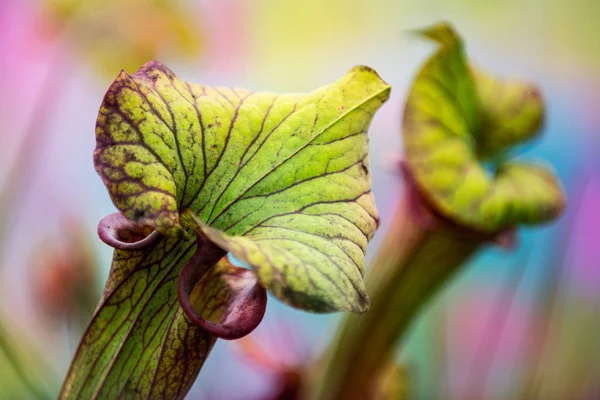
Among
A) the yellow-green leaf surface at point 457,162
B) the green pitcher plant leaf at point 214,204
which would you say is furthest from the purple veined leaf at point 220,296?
the yellow-green leaf surface at point 457,162

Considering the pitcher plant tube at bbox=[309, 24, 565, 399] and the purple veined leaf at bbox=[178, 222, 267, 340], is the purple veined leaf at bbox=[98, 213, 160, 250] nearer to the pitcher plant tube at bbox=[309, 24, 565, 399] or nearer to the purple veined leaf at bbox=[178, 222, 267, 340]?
the purple veined leaf at bbox=[178, 222, 267, 340]

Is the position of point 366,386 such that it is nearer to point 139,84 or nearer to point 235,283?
point 235,283

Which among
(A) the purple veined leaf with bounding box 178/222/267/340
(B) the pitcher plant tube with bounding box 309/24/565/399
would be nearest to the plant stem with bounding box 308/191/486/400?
(B) the pitcher plant tube with bounding box 309/24/565/399

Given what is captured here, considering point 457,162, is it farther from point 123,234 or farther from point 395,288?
point 123,234

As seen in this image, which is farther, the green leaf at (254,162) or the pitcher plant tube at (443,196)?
the pitcher plant tube at (443,196)

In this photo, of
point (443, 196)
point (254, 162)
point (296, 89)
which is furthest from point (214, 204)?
point (296, 89)

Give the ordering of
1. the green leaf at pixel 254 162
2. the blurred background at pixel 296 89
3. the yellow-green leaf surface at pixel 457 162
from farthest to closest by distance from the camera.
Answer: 1. the blurred background at pixel 296 89
2. the yellow-green leaf surface at pixel 457 162
3. the green leaf at pixel 254 162

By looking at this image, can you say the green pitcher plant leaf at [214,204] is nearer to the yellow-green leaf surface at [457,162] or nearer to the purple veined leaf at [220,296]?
the purple veined leaf at [220,296]
